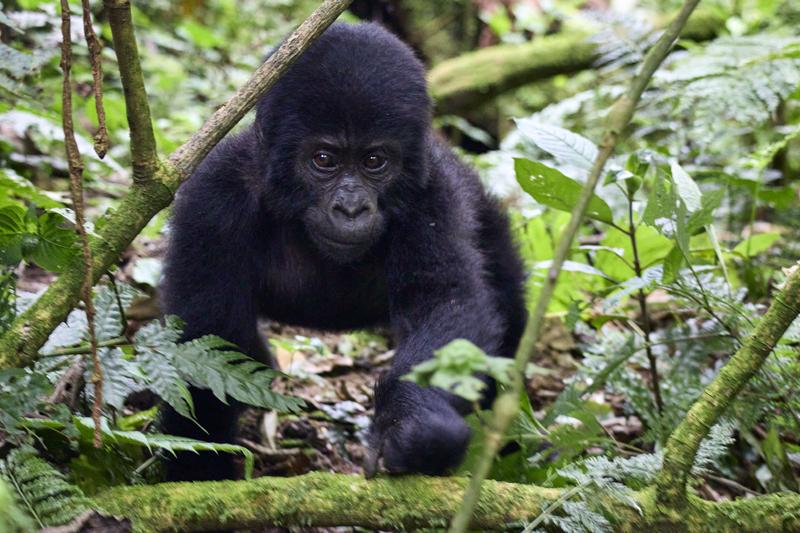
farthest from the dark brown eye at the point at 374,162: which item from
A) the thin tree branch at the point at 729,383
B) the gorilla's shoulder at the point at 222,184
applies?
the thin tree branch at the point at 729,383

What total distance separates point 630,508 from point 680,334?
1.76 metres

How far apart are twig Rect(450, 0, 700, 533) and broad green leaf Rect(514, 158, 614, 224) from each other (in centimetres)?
128

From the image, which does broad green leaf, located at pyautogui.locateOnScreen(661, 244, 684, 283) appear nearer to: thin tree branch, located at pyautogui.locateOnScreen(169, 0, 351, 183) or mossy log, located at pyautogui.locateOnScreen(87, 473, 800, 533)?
mossy log, located at pyautogui.locateOnScreen(87, 473, 800, 533)

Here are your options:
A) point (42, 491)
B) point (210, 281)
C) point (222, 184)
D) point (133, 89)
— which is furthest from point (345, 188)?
point (42, 491)

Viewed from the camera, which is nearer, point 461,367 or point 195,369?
point 461,367

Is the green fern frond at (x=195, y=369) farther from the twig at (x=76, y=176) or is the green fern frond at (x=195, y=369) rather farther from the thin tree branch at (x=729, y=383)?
the thin tree branch at (x=729, y=383)

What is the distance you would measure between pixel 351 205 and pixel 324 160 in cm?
28

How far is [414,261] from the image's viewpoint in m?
3.44

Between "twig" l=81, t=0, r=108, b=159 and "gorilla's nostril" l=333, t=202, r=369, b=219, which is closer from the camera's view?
"twig" l=81, t=0, r=108, b=159

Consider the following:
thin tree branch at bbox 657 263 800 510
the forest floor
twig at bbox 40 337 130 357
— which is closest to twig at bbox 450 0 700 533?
thin tree branch at bbox 657 263 800 510

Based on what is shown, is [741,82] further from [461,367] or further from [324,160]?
[461,367]

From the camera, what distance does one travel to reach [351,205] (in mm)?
3438

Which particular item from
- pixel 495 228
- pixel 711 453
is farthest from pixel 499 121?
pixel 711 453

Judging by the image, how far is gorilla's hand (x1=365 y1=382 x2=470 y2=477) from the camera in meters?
2.62
